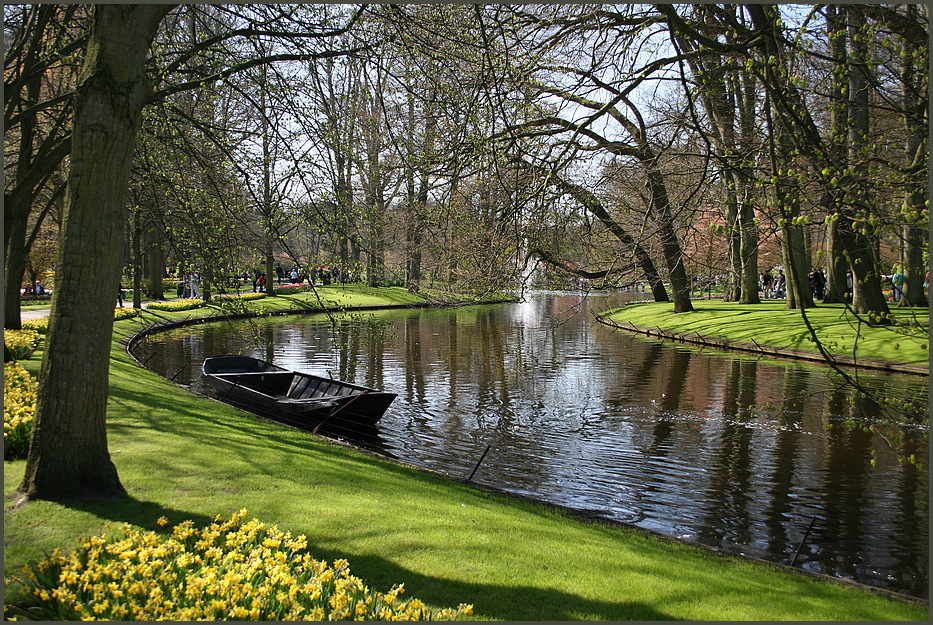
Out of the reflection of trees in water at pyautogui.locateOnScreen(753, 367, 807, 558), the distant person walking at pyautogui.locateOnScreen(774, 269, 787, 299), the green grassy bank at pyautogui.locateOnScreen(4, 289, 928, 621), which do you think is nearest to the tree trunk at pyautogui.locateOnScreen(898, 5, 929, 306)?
the reflection of trees in water at pyautogui.locateOnScreen(753, 367, 807, 558)

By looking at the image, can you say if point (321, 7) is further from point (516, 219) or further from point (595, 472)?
point (595, 472)

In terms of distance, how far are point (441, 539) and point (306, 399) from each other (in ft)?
24.4

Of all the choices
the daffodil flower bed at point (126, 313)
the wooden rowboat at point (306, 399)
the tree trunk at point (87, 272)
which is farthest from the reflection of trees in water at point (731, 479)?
the daffodil flower bed at point (126, 313)

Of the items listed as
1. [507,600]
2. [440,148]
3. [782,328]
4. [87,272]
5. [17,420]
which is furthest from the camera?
[782,328]

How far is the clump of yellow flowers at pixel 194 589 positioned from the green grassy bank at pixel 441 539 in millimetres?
426

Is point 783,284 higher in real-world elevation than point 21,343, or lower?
higher

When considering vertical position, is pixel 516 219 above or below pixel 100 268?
above

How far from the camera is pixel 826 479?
9734 millimetres

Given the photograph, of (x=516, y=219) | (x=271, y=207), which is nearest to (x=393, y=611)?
(x=516, y=219)

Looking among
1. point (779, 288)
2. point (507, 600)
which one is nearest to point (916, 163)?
point (507, 600)

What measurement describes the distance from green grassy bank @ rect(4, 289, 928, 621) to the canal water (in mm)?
1323

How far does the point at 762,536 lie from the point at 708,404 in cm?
750

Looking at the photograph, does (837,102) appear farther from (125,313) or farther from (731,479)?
(125,313)

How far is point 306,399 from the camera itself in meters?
12.5
